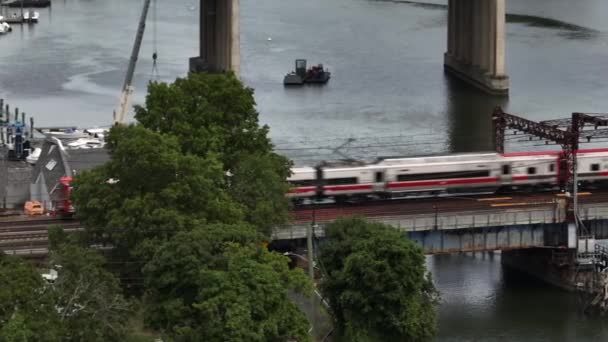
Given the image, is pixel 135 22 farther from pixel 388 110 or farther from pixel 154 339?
pixel 154 339

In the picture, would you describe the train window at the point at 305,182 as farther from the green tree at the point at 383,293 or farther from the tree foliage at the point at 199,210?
the green tree at the point at 383,293

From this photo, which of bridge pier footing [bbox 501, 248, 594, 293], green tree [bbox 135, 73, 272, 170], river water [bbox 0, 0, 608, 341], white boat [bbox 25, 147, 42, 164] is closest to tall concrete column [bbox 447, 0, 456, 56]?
river water [bbox 0, 0, 608, 341]

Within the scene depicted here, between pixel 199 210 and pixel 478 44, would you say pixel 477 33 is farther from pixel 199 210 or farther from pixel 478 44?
pixel 199 210

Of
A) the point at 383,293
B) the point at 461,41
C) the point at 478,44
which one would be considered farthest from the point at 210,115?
the point at 461,41

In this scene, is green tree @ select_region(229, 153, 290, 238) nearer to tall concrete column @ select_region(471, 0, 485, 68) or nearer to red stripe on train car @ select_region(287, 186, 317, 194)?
red stripe on train car @ select_region(287, 186, 317, 194)

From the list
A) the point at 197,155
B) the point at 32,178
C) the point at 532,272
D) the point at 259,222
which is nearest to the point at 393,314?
the point at 259,222

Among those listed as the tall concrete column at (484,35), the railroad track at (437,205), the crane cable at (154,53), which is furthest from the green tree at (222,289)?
the tall concrete column at (484,35)

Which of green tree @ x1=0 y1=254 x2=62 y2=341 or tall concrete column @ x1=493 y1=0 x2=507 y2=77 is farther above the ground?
tall concrete column @ x1=493 y1=0 x2=507 y2=77
